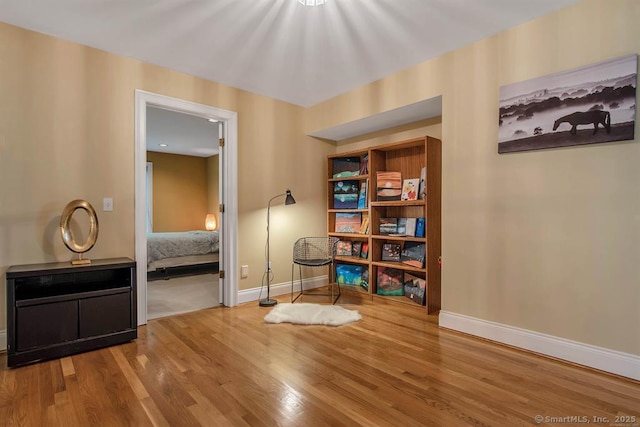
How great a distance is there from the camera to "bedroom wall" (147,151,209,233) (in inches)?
279

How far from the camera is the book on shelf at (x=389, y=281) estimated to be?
3.68m

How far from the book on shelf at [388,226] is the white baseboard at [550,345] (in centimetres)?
117

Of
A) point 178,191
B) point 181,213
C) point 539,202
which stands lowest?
point 181,213

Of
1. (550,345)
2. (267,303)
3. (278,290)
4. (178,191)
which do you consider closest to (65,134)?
(267,303)

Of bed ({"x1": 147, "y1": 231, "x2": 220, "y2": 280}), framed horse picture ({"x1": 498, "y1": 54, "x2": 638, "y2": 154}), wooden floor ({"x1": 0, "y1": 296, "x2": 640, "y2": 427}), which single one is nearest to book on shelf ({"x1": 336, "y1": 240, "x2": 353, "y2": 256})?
wooden floor ({"x1": 0, "y1": 296, "x2": 640, "y2": 427})

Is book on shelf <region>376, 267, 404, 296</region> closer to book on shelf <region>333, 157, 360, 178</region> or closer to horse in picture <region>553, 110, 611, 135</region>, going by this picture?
book on shelf <region>333, 157, 360, 178</region>

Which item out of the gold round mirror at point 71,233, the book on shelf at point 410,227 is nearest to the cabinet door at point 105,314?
the gold round mirror at point 71,233

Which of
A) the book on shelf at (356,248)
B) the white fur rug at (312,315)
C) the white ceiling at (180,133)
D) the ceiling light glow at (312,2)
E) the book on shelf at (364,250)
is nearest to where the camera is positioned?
the ceiling light glow at (312,2)

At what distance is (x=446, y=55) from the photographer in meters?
2.83

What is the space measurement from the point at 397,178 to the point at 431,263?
1.08 m

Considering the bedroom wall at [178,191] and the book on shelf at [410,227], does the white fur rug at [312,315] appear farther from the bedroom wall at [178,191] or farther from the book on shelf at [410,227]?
the bedroom wall at [178,191]

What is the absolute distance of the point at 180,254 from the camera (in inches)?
205

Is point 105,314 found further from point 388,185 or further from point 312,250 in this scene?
point 388,185

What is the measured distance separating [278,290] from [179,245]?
2223mm
